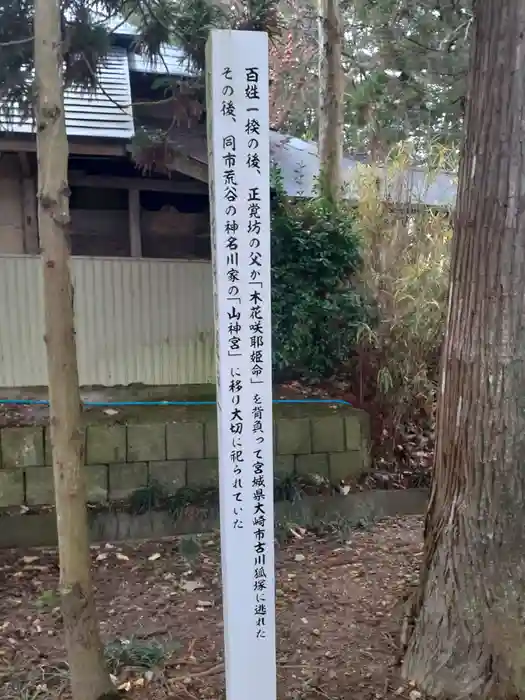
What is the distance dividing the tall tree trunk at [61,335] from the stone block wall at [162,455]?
2.37m

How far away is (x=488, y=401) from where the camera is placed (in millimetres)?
2818

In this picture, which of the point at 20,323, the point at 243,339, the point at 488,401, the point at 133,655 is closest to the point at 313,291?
the point at 20,323

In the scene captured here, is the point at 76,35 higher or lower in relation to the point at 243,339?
higher

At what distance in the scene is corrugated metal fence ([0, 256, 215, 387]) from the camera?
5.86 metres

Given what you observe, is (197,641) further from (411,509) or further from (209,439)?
(411,509)

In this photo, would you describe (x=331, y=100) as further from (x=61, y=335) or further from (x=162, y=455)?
(x=61, y=335)

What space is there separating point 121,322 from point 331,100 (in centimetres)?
375

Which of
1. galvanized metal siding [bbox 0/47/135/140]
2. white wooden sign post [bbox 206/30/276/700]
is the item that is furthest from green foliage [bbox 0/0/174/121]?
white wooden sign post [bbox 206/30/276/700]

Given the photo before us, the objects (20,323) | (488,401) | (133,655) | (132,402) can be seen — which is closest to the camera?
(488,401)

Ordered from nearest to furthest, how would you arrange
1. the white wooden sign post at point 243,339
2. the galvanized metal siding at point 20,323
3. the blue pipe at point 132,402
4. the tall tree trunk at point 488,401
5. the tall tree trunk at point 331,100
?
the white wooden sign post at point 243,339 < the tall tree trunk at point 488,401 < the blue pipe at point 132,402 < the galvanized metal siding at point 20,323 < the tall tree trunk at point 331,100

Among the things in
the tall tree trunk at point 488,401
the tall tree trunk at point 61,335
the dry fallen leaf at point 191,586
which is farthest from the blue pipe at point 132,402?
the tall tree trunk at point 61,335

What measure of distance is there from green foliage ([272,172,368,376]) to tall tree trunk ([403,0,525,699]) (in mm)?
3094

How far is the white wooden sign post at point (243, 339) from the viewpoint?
228 centimetres

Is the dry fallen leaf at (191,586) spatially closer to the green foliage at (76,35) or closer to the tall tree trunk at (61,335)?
the tall tree trunk at (61,335)
